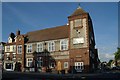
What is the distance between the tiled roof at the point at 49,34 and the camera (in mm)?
44103

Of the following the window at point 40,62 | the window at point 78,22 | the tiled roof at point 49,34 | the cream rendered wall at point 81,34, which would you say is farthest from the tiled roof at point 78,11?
the window at point 40,62

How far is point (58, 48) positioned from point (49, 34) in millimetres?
5151

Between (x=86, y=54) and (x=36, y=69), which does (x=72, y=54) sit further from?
(x=36, y=69)

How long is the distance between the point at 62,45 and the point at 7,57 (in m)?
15.8

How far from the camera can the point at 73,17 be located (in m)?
42.1

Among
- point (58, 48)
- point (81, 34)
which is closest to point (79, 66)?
point (81, 34)

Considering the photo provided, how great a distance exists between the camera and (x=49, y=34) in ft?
154

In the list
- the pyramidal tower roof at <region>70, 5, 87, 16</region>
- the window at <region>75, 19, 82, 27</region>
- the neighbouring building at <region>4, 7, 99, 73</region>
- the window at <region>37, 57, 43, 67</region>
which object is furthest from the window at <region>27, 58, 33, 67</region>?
the pyramidal tower roof at <region>70, 5, 87, 16</region>

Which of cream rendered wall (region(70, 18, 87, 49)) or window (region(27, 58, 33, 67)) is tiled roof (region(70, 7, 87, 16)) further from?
window (region(27, 58, 33, 67))

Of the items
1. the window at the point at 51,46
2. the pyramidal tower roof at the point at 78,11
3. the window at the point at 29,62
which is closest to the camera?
the pyramidal tower roof at the point at 78,11

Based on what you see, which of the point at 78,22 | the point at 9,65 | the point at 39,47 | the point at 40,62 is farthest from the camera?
the point at 9,65

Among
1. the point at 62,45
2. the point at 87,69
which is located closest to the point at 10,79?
the point at 87,69

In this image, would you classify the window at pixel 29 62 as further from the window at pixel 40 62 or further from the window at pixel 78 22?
the window at pixel 78 22

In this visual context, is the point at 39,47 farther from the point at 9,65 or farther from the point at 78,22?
the point at 78,22
